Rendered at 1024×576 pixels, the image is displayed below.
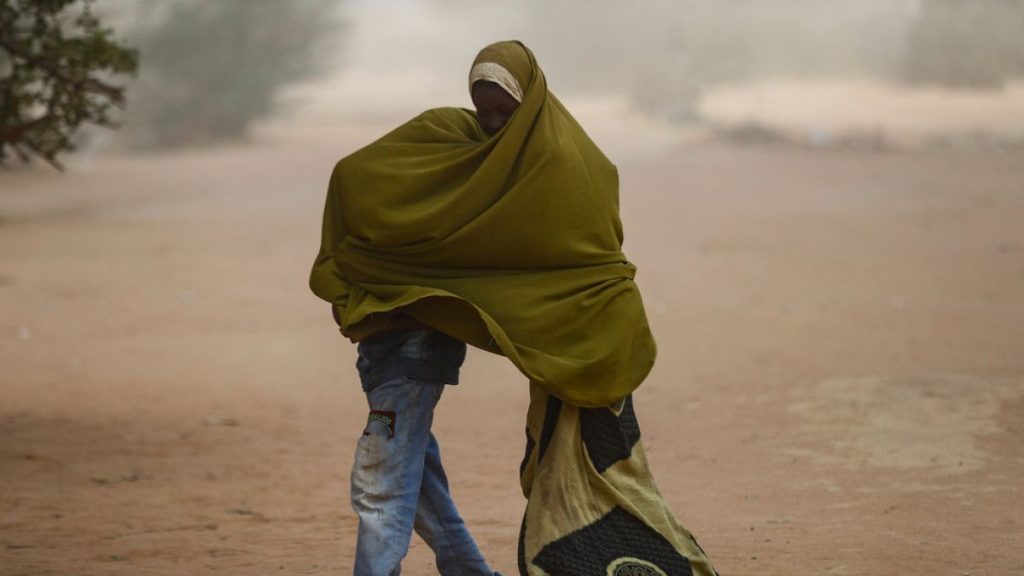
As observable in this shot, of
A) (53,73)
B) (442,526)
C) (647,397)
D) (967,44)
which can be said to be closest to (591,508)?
(442,526)

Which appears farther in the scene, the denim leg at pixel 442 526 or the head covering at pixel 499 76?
the denim leg at pixel 442 526

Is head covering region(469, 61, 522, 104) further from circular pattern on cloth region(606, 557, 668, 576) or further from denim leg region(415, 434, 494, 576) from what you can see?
circular pattern on cloth region(606, 557, 668, 576)

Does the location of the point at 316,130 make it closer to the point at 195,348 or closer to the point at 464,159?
the point at 195,348

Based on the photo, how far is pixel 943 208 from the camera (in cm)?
1942

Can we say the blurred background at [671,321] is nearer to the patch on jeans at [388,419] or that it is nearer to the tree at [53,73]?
the patch on jeans at [388,419]

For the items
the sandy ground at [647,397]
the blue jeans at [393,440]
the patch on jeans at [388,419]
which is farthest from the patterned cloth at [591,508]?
the sandy ground at [647,397]

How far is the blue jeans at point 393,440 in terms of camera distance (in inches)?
161

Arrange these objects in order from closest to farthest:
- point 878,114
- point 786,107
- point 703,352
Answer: point 703,352
point 878,114
point 786,107

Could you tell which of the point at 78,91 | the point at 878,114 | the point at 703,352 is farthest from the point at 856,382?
the point at 878,114

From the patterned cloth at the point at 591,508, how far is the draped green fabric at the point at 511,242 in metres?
0.14

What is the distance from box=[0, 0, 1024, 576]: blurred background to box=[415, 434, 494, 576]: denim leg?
1.13 metres

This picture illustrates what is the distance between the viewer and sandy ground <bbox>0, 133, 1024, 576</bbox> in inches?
236

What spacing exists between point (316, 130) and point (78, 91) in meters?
28.2

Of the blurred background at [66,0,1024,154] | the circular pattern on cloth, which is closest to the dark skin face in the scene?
the circular pattern on cloth
